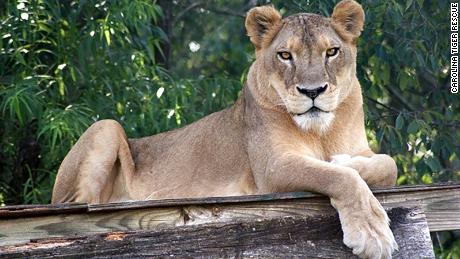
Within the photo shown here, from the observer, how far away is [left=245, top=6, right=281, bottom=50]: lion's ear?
537cm

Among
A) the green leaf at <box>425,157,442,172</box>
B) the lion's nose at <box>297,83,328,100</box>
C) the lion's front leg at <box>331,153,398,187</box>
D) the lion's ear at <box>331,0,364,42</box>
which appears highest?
the lion's ear at <box>331,0,364,42</box>

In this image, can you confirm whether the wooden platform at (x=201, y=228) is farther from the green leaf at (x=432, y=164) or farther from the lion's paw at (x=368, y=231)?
the green leaf at (x=432, y=164)

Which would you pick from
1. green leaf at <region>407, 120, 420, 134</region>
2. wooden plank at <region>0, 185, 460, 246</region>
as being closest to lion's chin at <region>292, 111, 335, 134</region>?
wooden plank at <region>0, 185, 460, 246</region>

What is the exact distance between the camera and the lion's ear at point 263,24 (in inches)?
211

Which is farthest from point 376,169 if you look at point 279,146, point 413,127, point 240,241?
point 413,127

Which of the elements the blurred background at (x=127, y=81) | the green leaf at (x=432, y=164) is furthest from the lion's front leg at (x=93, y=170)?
the green leaf at (x=432, y=164)

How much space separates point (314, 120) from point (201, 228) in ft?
4.58

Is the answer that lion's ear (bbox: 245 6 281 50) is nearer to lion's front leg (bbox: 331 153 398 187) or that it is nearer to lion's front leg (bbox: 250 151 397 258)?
lion's front leg (bbox: 250 151 397 258)

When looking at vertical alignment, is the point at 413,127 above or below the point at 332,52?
below

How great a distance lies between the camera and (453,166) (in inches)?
348

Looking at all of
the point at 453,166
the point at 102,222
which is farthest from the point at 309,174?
the point at 453,166

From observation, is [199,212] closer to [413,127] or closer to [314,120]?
[314,120]

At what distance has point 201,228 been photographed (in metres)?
3.71

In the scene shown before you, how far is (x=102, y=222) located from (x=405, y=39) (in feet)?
12.6
